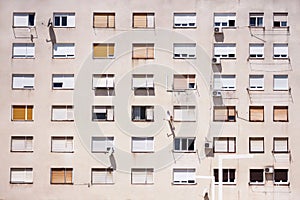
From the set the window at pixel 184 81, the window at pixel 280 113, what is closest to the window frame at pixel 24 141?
the window at pixel 184 81

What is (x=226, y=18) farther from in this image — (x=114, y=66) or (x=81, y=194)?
(x=81, y=194)

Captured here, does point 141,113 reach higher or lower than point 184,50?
lower

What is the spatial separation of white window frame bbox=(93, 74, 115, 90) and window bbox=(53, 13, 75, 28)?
3689 millimetres

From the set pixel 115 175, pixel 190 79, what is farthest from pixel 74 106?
pixel 190 79

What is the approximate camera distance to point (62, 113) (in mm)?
38594

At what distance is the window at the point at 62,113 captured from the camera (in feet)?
127

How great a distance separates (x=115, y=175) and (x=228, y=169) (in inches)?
269

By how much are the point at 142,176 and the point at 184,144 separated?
3.20 metres

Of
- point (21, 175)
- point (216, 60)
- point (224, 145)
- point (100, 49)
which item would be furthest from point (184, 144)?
point (21, 175)

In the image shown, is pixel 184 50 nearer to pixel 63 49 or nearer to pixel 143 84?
pixel 143 84

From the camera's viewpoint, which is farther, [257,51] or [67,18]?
[67,18]

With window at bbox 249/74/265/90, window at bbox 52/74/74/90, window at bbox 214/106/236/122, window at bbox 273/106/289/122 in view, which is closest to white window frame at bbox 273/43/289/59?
window at bbox 249/74/265/90

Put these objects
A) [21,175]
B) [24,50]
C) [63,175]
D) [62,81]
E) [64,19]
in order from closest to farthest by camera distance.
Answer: [63,175], [21,175], [62,81], [24,50], [64,19]

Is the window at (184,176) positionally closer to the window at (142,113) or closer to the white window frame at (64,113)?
the window at (142,113)
